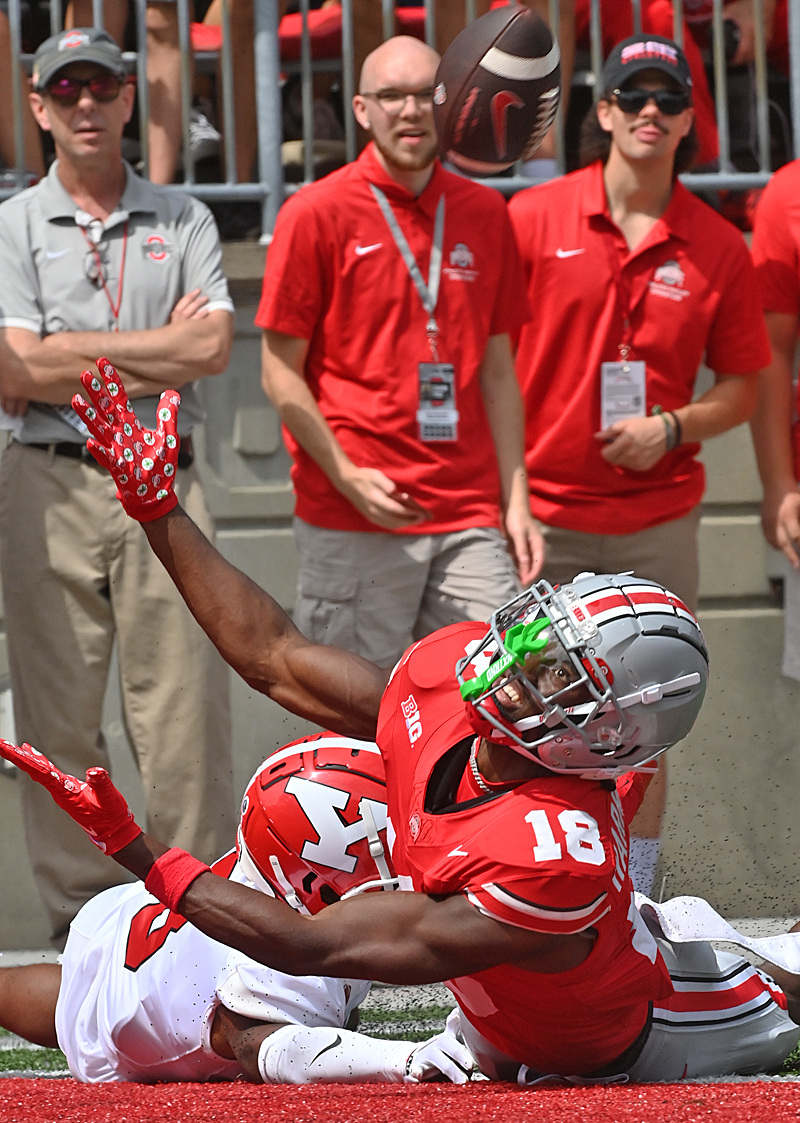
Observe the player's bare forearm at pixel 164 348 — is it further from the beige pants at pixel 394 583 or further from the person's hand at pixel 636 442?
the person's hand at pixel 636 442

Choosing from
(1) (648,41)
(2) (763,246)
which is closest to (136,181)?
(1) (648,41)

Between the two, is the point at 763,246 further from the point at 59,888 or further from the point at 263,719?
the point at 59,888

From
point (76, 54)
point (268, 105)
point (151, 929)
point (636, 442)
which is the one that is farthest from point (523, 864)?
point (268, 105)

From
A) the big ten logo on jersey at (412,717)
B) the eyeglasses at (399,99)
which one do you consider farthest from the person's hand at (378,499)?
the big ten logo on jersey at (412,717)

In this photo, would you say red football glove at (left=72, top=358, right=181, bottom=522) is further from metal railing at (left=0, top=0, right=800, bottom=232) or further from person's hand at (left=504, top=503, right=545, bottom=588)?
metal railing at (left=0, top=0, right=800, bottom=232)

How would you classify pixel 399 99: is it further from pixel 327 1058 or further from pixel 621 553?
pixel 327 1058

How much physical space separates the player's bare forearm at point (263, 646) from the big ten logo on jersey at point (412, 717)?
1.00 feet

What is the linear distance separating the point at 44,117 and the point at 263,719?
2.39 metres

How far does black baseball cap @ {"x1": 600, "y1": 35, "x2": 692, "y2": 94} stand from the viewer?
5.10m

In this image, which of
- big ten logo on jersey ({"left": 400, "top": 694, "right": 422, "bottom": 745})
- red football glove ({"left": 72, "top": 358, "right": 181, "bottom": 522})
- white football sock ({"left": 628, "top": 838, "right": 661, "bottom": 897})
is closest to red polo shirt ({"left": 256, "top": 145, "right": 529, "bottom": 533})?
white football sock ({"left": 628, "top": 838, "right": 661, "bottom": 897})

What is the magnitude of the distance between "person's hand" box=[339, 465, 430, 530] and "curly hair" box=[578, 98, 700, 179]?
1433 millimetres

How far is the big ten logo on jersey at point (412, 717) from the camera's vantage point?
3320 millimetres

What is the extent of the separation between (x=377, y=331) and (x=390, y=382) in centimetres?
17

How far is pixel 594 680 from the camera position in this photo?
295 cm
